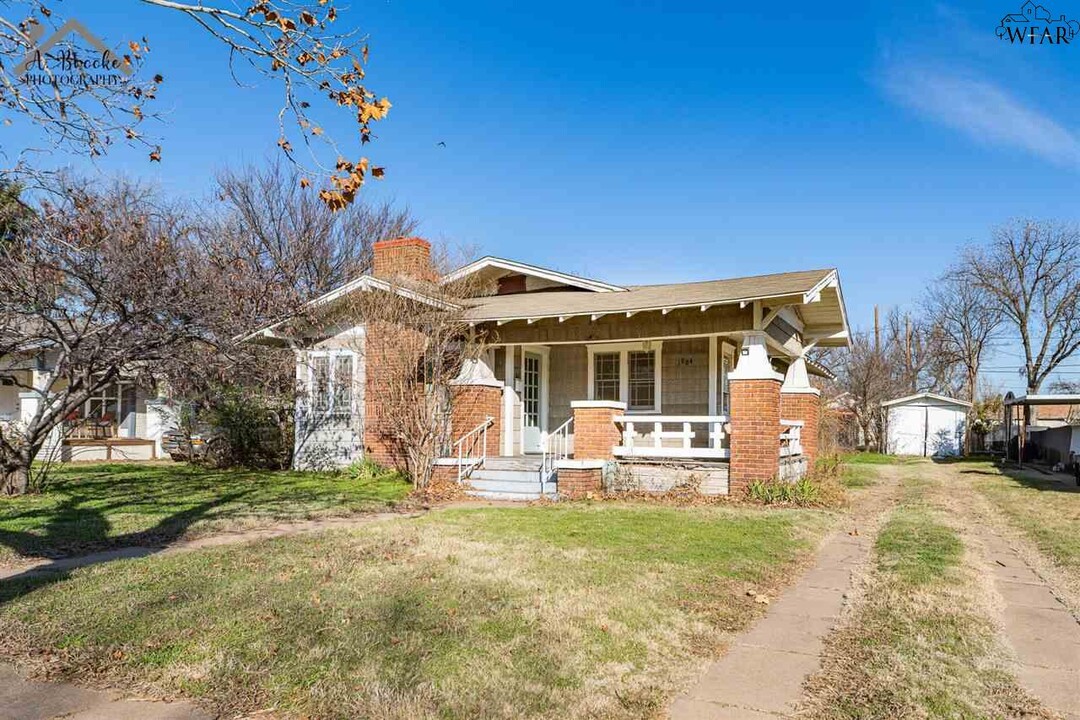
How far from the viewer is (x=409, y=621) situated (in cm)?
484

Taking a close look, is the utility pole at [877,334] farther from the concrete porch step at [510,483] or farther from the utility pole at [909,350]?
the concrete porch step at [510,483]

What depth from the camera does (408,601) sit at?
210 inches

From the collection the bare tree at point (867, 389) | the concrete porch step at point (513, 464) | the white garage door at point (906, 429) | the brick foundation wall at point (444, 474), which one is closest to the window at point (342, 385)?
the brick foundation wall at point (444, 474)

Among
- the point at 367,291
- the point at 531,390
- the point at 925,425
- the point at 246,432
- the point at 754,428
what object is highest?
the point at 367,291

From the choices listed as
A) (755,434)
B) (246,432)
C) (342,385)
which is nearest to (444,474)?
(342,385)

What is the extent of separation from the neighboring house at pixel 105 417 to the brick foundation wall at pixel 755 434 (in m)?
16.9

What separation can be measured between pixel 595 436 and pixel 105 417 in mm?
19993

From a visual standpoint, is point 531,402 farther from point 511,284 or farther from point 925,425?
point 925,425

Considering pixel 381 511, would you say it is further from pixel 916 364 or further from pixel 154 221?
pixel 916 364

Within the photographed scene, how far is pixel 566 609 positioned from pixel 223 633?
222 centimetres

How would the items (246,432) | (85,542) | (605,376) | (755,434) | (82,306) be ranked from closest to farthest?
(85,542) < (82,306) < (755,434) < (605,376) < (246,432)

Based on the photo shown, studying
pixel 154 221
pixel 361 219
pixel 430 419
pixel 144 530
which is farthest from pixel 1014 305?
pixel 144 530

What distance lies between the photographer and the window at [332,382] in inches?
621

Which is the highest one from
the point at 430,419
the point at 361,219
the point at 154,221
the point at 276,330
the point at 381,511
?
the point at 361,219
